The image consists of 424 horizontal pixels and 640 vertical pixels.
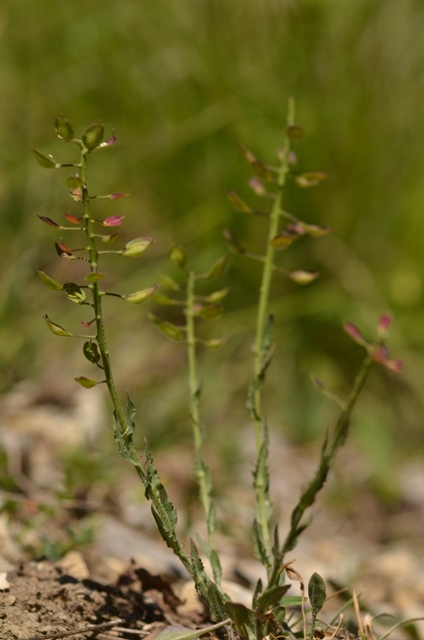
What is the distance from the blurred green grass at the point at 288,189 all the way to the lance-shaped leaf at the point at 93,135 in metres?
2.05

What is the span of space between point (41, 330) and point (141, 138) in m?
1.13

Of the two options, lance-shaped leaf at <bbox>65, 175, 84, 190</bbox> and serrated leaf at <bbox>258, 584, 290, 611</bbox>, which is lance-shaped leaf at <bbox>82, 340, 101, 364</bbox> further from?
serrated leaf at <bbox>258, 584, 290, 611</bbox>

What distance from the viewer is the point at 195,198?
3.31m

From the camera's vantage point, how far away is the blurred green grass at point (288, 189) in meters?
3.06

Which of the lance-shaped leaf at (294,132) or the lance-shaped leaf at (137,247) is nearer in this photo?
the lance-shaped leaf at (137,247)

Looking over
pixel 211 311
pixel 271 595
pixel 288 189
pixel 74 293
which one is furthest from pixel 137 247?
pixel 288 189

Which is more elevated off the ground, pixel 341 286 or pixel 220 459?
pixel 341 286

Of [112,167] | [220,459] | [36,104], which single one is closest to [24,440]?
[220,459]

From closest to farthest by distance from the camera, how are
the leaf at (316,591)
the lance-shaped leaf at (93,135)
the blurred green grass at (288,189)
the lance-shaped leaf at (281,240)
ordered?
the lance-shaped leaf at (93,135) < the leaf at (316,591) < the lance-shaped leaf at (281,240) < the blurred green grass at (288,189)

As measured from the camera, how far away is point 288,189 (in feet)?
10.3

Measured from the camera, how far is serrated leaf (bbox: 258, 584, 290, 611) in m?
0.92

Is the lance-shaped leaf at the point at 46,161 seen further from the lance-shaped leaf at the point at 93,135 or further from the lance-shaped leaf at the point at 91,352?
the lance-shaped leaf at the point at 91,352

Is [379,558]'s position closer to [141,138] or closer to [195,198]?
[195,198]

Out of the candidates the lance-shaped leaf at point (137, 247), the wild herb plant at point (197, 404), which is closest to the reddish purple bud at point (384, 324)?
the wild herb plant at point (197, 404)
